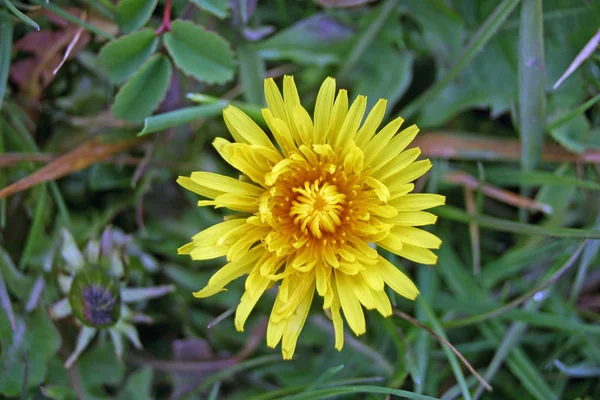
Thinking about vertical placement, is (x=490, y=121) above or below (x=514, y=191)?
above

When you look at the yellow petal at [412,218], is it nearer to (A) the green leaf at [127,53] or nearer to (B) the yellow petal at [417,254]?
(B) the yellow petal at [417,254]

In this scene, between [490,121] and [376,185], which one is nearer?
[376,185]

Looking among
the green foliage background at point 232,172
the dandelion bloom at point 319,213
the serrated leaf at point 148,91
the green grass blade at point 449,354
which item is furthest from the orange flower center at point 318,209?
the serrated leaf at point 148,91

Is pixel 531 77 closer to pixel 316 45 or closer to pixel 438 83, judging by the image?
pixel 438 83

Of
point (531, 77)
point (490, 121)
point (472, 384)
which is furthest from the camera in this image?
point (490, 121)

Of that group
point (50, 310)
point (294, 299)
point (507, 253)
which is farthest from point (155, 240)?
point (507, 253)

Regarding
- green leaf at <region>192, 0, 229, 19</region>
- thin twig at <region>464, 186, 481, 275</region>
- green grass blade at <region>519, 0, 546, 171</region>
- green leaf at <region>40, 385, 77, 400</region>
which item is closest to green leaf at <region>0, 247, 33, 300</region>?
Answer: green leaf at <region>40, 385, 77, 400</region>

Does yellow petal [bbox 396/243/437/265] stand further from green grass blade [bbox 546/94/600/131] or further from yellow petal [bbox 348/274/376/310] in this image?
green grass blade [bbox 546/94/600/131]
